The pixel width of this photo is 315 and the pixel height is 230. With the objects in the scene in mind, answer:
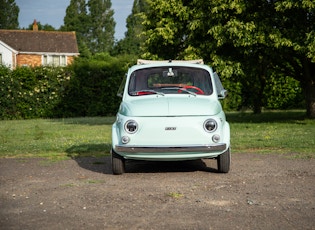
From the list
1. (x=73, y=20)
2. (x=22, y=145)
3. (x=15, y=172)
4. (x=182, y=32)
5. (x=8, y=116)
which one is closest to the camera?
(x=15, y=172)

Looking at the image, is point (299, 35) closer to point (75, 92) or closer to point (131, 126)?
point (131, 126)

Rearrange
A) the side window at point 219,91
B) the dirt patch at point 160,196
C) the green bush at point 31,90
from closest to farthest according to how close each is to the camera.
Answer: the dirt patch at point 160,196
the side window at point 219,91
the green bush at point 31,90

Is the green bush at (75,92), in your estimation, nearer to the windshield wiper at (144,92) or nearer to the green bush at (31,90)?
the green bush at (31,90)

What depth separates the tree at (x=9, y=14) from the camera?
97.9m

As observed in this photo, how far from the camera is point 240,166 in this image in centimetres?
894

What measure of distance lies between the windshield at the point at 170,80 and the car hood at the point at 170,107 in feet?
2.26

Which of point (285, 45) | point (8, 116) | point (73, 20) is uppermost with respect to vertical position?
point (73, 20)

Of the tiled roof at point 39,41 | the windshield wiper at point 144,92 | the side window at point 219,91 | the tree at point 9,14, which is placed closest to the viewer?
the windshield wiper at point 144,92

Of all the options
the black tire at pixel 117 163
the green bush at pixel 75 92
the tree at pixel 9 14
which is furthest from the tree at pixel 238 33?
the tree at pixel 9 14

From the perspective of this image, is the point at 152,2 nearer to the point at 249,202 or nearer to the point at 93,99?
the point at 93,99

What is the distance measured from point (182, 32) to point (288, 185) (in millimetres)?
14552

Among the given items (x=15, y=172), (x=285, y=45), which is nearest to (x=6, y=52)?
(x=285, y=45)

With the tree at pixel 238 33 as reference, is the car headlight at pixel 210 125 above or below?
below

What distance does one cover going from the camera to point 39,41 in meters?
60.4
